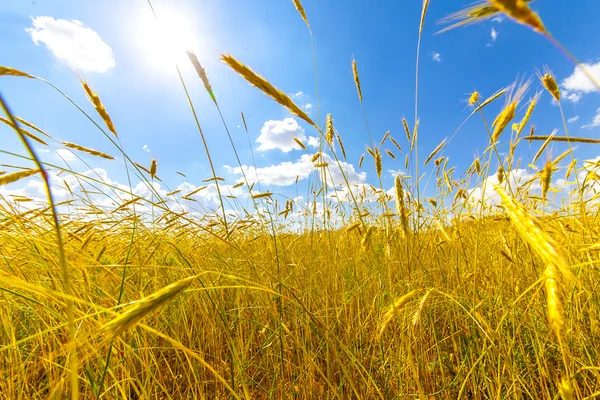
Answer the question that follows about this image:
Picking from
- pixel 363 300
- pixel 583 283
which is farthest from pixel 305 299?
pixel 583 283

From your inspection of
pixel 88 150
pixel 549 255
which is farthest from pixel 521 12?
pixel 88 150

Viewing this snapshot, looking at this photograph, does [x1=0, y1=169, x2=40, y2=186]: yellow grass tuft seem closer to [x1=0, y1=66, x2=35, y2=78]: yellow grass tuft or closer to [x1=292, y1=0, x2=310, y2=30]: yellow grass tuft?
[x1=0, y1=66, x2=35, y2=78]: yellow grass tuft

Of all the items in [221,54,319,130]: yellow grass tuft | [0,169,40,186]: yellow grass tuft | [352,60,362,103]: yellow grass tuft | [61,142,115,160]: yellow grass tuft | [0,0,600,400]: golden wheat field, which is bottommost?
[0,0,600,400]: golden wheat field

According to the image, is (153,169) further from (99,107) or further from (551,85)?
(551,85)

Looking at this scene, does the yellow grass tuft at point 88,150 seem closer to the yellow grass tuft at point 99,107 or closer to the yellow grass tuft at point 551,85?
the yellow grass tuft at point 99,107

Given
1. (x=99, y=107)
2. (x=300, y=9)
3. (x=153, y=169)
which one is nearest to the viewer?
(x=99, y=107)

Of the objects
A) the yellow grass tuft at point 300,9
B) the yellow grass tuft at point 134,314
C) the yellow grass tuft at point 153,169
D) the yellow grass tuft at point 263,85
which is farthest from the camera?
the yellow grass tuft at point 153,169

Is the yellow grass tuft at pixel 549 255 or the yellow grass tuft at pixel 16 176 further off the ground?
the yellow grass tuft at pixel 16 176

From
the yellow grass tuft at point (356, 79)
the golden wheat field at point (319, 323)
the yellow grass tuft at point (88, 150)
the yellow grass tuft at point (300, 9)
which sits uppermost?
the yellow grass tuft at point (300, 9)

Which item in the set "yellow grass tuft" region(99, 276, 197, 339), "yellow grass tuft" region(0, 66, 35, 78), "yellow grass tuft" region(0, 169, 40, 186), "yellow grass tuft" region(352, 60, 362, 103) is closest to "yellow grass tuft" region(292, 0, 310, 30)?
"yellow grass tuft" region(352, 60, 362, 103)

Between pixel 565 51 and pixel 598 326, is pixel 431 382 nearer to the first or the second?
pixel 598 326

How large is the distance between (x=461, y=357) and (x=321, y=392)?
2.43ft

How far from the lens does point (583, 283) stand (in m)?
1.59

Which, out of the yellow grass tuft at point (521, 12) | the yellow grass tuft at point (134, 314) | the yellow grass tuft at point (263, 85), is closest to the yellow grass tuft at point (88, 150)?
the yellow grass tuft at point (263, 85)
